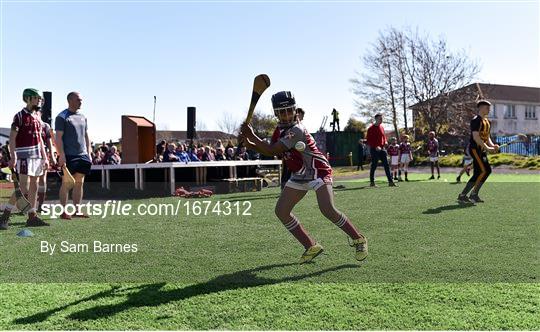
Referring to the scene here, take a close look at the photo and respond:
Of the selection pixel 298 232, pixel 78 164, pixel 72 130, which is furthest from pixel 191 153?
pixel 298 232

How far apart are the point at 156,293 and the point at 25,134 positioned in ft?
17.4

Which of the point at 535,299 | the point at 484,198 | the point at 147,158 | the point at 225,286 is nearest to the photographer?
the point at 535,299

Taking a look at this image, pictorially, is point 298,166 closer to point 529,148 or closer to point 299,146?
point 299,146

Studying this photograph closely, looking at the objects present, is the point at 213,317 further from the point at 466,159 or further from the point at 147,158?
the point at 466,159

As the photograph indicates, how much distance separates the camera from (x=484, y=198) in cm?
1227

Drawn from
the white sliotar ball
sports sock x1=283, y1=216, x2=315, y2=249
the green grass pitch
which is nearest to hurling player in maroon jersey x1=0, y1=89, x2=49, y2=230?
the green grass pitch

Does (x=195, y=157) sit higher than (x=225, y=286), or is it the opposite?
(x=195, y=157)

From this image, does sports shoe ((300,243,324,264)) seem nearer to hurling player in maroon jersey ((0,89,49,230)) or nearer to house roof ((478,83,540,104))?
hurling player in maroon jersey ((0,89,49,230))

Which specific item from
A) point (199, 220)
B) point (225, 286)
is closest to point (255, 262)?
point (225, 286)

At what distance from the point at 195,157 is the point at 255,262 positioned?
1399cm

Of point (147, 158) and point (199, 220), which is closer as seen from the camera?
point (199, 220)

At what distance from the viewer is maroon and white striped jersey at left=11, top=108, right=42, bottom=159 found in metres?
8.62

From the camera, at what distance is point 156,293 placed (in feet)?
15.4

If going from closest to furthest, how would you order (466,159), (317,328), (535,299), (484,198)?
(317,328), (535,299), (484,198), (466,159)
